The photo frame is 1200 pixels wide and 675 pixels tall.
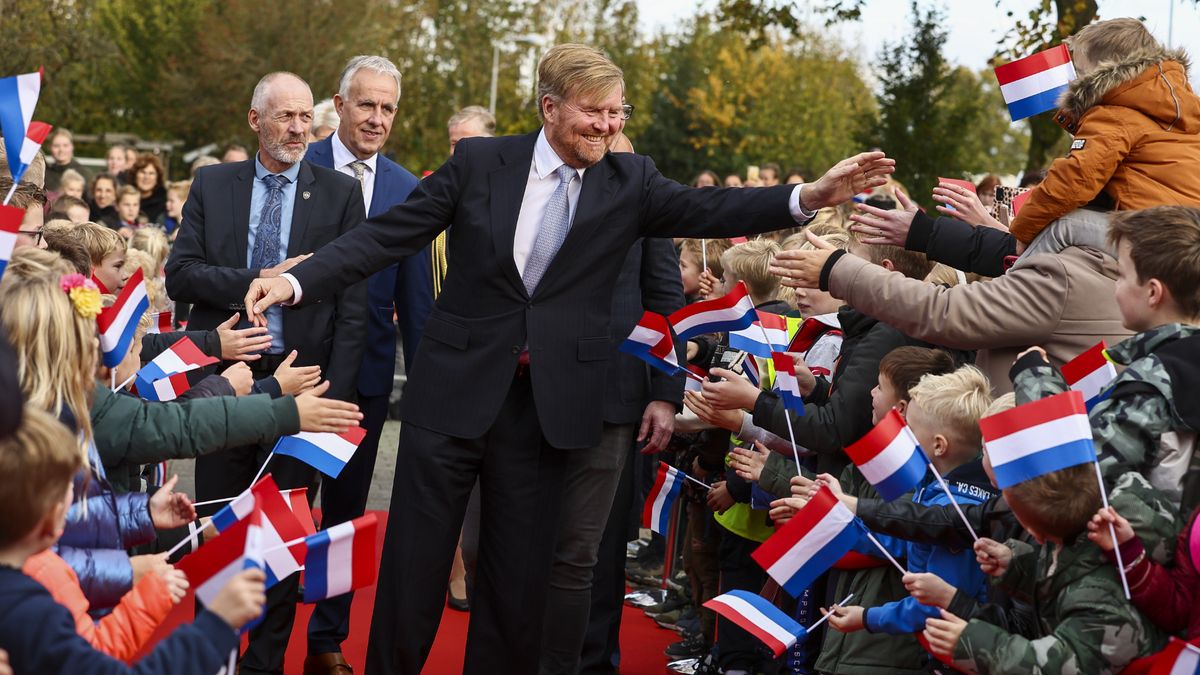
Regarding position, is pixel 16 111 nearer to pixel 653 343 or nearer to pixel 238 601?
pixel 238 601

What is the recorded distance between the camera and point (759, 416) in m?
5.24

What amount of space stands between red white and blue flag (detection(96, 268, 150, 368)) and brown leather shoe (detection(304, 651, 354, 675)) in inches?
83.1

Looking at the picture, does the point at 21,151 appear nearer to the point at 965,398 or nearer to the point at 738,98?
the point at 965,398

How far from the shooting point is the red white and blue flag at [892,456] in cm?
412

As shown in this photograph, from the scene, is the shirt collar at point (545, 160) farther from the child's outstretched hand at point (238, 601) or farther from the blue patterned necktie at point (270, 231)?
the child's outstretched hand at point (238, 601)

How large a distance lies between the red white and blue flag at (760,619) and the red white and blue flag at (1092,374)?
1.13 meters

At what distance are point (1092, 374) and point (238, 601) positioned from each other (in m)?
2.43

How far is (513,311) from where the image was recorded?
189 inches

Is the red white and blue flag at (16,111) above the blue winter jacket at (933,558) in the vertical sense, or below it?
above

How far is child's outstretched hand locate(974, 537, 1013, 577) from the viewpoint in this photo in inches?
150

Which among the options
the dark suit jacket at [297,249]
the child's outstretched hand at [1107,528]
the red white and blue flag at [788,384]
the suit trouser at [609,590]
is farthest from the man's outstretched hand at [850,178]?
the dark suit jacket at [297,249]

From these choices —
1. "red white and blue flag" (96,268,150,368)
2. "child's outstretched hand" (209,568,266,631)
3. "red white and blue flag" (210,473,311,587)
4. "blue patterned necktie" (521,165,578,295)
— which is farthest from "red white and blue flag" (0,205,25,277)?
"blue patterned necktie" (521,165,578,295)

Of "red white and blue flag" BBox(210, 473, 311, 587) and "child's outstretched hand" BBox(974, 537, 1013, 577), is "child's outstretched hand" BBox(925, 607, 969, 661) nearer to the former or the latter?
"child's outstretched hand" BBox(974, 537, 1013, 577)

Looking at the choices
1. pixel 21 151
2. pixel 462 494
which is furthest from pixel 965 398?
pixel 21 151
